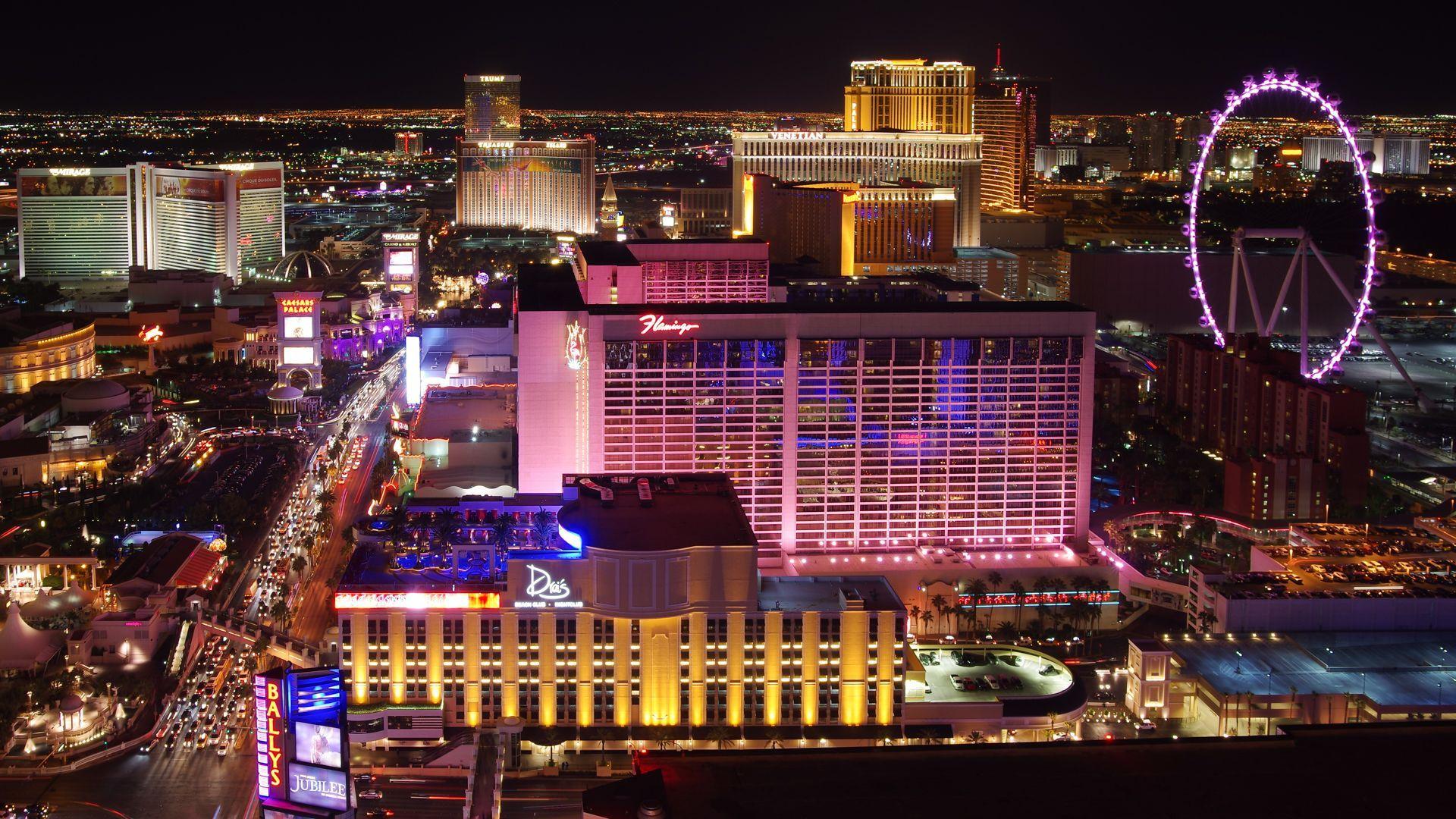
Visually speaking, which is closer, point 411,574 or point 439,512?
point 411,574

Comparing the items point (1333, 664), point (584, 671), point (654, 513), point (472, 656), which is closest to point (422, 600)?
point (472, 656)

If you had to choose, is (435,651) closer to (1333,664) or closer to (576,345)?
(576,345)

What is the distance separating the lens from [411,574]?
46.0 m

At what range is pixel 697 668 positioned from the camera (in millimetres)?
43969

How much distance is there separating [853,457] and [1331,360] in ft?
85.6

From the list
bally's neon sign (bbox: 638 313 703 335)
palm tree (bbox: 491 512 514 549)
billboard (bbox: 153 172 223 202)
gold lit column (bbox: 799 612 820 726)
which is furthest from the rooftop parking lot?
billboard (bbox: 153 172 223 202)

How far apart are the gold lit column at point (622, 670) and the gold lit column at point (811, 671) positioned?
15.3 feet

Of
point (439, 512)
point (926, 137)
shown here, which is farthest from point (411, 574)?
point (926, 137)

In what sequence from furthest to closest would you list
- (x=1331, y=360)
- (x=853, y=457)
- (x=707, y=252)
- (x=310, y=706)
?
(x=707, y=252), (x=1331, y=360), (x=853, y=457), (x=310, y=706)

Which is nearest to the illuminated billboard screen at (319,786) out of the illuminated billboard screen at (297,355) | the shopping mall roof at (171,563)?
the shopping mall roof at (171,563)

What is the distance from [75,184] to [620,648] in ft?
300

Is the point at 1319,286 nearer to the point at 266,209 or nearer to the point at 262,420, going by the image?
the point at 262,420

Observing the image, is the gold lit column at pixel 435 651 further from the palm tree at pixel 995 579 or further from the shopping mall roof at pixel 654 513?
the palm tree at pixel 995 579

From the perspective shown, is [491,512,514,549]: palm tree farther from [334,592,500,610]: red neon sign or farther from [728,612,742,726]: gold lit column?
[728,612,742,726]: gold lit column
